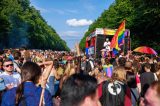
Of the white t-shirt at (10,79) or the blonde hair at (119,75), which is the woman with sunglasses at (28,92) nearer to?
the blonde hair at (119,75)

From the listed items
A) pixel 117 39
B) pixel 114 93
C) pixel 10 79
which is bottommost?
pixel 114 93

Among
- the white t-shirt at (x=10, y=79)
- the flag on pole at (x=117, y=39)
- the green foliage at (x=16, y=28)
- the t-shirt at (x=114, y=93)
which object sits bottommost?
the t-shirt at (x=114, y=93)

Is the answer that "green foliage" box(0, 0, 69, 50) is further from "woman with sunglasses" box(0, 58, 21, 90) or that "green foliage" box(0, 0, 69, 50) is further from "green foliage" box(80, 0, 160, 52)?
"woman with sunglasses" box(0, 58, 21, 90)

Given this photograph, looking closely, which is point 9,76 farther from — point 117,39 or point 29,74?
point 117,39

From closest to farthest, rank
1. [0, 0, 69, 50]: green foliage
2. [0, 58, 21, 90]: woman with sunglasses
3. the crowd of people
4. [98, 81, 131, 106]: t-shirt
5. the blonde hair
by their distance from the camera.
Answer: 1. the crowd of people
2. [98, 81, 131, 106]: t-shirt
3. the blonde hair
4. [0, 58, 21, 90]: woman with sunglasses
5. [0, 0, 69, 50]: green foliage

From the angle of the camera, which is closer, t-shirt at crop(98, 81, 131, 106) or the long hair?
the long hair

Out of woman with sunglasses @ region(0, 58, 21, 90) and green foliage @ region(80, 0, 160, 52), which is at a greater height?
green foliage @ region(80, 0, 160, 52)

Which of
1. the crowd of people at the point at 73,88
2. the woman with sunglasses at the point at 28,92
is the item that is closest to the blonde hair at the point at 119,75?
the crowd of people at the point at 73,88

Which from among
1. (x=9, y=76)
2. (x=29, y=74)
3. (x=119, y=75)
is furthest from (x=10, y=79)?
(x=29, y=74)

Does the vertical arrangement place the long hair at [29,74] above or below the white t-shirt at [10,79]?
above

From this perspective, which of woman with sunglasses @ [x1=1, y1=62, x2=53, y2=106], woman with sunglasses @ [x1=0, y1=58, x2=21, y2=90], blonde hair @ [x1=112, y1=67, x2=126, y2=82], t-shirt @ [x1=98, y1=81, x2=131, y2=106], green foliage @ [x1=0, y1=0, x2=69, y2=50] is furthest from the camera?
green foliage @ [x1=0, y1=0, x2=69, y2=50]

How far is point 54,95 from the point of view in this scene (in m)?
9.70

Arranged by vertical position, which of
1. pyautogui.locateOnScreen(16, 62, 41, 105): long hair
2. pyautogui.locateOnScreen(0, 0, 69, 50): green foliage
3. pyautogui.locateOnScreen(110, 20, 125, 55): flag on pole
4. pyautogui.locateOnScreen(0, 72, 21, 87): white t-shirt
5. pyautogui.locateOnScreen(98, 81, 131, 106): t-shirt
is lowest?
pyautogui.locateOnScreen(98, 81, 131, 106): t-shirt

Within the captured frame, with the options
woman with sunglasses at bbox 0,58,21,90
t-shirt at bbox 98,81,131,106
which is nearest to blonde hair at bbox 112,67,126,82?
t-shirt at bbox 98,81,131,106
